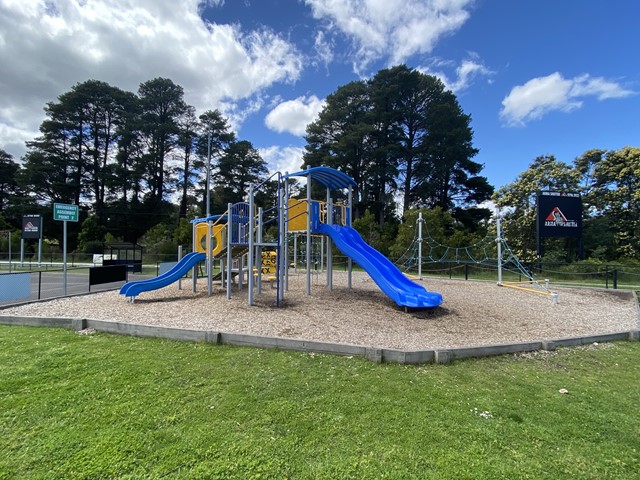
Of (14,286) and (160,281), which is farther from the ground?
(160,281)

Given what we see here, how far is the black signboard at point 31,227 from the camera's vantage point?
2602 cm

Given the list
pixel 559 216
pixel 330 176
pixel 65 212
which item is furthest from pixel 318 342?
pixel 559 216

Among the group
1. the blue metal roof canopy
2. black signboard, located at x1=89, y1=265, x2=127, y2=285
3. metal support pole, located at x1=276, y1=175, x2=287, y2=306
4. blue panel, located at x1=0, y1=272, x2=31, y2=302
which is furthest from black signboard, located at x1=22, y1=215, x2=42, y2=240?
metal support pole, located at x1=276, y1=175, x2=287, y2=306

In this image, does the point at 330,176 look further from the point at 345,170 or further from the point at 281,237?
the point at 345,170

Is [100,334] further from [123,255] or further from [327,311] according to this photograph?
[123,255]

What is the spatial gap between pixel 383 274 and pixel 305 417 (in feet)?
19.8

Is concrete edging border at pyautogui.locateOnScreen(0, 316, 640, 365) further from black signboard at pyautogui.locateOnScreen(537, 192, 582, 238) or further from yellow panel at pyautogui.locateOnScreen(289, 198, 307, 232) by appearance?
A: black signboard at pyautogui.locateOnScreen(537, 192, 582, 238)

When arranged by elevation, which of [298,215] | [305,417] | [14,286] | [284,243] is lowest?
[305,417]

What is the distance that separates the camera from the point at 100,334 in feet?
19.7

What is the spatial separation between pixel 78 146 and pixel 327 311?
52.9m

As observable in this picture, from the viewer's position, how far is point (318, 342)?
201 inches

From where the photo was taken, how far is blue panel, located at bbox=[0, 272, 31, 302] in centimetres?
896

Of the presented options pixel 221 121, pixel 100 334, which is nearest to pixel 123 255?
pixel 100 334

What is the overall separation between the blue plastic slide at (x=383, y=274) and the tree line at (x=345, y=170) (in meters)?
14.4
